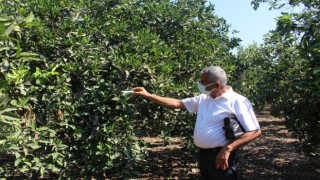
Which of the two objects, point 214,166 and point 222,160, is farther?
point 214,166

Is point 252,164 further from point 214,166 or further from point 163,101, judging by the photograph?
point 214,166

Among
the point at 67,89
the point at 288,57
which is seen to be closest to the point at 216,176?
the point at 67,89

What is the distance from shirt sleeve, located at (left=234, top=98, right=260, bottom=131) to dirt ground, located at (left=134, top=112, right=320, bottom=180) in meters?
2.03

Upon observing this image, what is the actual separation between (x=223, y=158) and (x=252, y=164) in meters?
4.59

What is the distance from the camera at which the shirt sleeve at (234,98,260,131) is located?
3.10 m

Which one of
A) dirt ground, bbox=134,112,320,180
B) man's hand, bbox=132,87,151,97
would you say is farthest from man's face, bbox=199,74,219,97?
dirt ground, bbox=134,112,320,180

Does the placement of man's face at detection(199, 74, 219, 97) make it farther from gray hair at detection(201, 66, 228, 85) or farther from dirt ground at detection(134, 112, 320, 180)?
dirt ground at detection(134, 112, 320, 180)

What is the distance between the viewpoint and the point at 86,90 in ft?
13.6

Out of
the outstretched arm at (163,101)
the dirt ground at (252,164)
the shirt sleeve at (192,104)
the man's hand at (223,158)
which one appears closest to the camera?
the man's hand at (223,158)

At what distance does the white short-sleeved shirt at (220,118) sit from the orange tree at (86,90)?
3.67 ft

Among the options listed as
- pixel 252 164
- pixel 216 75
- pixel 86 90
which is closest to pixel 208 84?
pixel 216 75

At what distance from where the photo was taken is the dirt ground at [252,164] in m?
6.20

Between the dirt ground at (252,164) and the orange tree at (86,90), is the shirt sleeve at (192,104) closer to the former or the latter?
the orange tree at (86,90)

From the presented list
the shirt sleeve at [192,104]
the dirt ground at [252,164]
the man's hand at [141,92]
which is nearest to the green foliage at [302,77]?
the dirt ground at [252,164]
